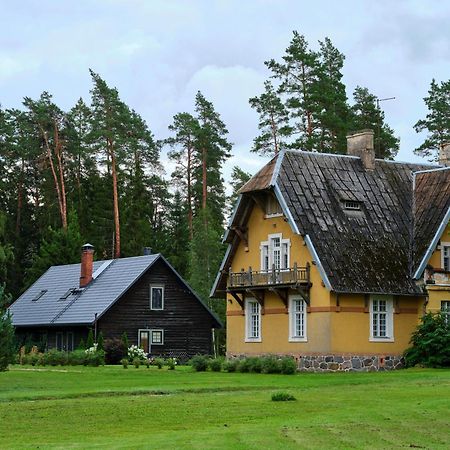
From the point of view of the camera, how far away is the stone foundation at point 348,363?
37.4 meters

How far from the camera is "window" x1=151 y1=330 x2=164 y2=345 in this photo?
5447cm

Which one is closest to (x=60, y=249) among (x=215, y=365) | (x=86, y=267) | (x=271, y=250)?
(x=86, y=267)

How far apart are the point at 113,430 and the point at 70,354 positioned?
29.1 metres

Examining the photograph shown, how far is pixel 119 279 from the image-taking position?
54375 mm

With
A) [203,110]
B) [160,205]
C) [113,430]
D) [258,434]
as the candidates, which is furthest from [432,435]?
[160,205]

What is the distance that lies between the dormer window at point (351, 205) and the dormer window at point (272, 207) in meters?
2.53

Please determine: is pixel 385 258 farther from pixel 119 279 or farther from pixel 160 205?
pixel 160 205

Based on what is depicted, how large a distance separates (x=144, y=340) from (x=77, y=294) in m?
4.73

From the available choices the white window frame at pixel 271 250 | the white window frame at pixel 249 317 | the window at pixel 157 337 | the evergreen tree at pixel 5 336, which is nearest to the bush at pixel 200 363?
the white window frame at pixel 249 317

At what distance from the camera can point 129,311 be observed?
53.5m

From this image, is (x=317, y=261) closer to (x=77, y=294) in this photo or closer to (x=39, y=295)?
(x=77, y=294)

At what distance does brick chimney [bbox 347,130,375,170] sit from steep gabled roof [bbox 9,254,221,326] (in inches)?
587

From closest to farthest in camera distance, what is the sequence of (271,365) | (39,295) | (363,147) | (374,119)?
(271,365) → (363,147) → (39,295) → (374,119)

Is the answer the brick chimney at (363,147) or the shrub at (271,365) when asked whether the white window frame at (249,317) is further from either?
the brick chimney at (363,147)
